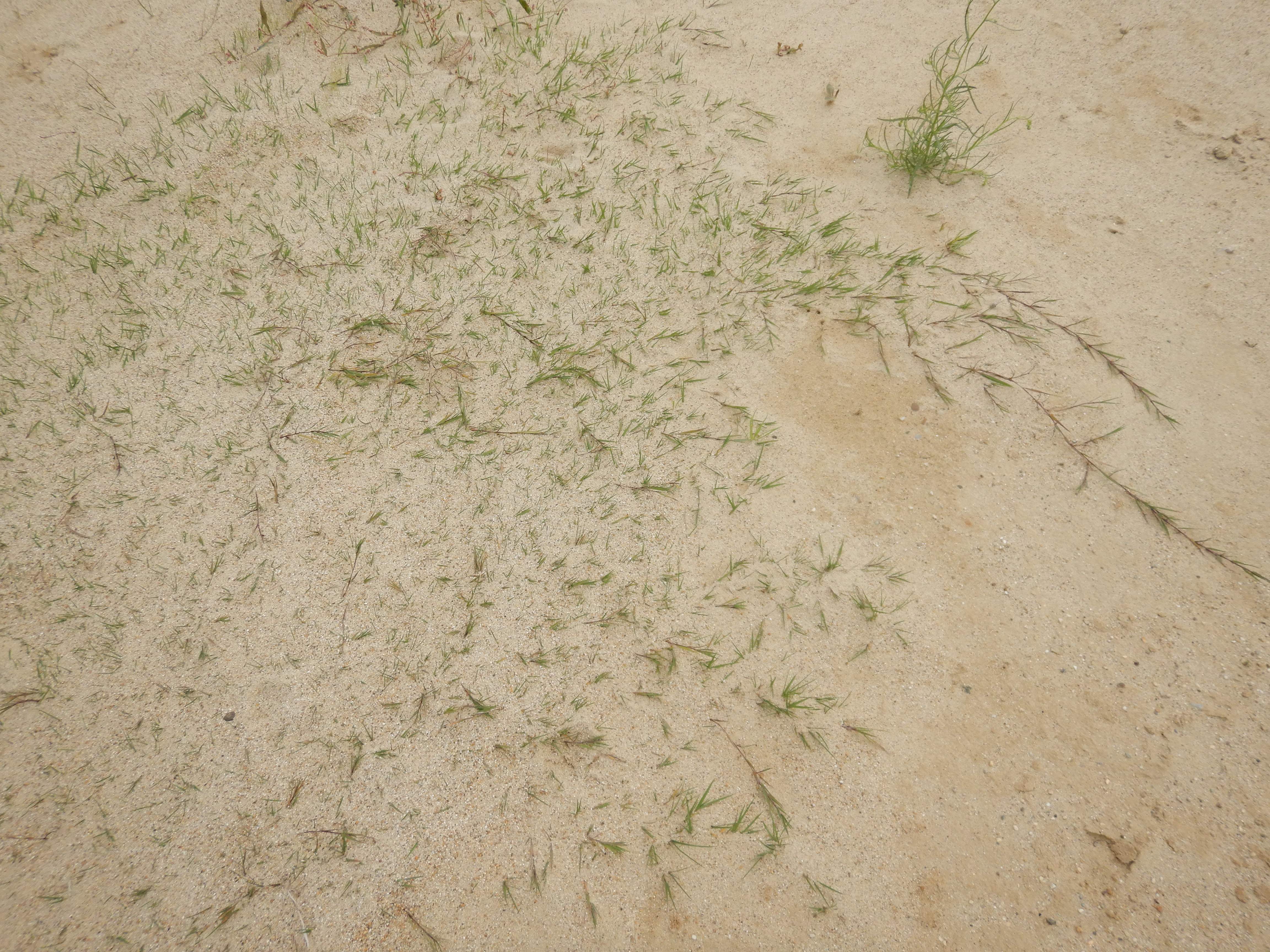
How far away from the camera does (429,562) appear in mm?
2119

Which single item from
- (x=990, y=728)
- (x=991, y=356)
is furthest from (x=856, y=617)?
(x=991, y=356)

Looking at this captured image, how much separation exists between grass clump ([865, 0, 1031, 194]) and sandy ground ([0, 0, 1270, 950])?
0.09 meters

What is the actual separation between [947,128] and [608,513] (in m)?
2.20

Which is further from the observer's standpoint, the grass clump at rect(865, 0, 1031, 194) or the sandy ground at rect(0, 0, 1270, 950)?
the grass clump at rect(865, 0, 1031, 194)

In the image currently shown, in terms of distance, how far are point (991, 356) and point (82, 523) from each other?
309cm

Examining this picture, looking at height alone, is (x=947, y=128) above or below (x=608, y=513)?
above

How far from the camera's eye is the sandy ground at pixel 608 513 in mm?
1741

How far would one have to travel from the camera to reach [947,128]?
2.88m

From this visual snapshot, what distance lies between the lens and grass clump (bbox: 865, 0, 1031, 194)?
2.86 m

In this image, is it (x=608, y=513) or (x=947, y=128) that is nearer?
(x=608, y=513)

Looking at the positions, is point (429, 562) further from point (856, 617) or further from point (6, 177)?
point (6, 177)

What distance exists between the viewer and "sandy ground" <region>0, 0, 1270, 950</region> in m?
1.74

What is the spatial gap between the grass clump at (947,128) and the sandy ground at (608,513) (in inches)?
3.4

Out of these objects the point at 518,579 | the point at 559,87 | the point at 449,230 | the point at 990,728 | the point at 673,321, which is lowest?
the point at 990,728
